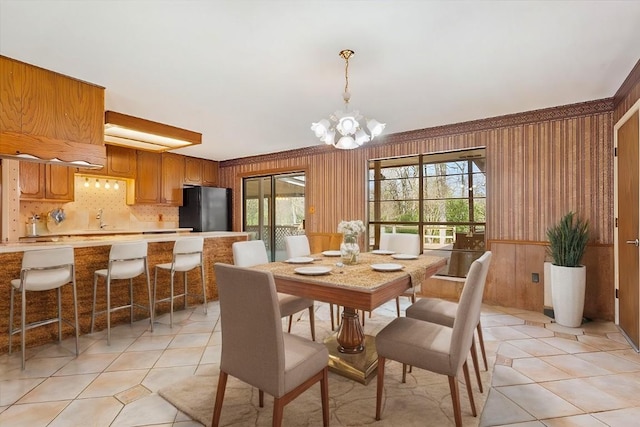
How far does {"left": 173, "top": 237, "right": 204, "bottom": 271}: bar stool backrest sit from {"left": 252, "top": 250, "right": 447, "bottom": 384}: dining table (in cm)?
152

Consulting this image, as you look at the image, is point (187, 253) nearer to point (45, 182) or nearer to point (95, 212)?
point (45, 182)

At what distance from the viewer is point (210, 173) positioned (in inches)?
271

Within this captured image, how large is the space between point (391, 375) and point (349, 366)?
0.32 m

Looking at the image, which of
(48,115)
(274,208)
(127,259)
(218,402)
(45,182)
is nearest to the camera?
(218,402)

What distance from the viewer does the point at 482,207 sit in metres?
4.33

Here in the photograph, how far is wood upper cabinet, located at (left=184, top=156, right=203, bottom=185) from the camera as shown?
21.0ft

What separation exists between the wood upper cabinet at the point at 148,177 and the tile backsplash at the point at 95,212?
0.38m

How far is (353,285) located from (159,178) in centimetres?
532

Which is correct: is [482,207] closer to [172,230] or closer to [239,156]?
[239,156]

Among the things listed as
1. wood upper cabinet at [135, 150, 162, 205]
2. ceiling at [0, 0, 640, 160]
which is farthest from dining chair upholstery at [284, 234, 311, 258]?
wood upper cabinet at [135, 150, 162, 205]

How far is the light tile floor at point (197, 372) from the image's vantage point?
187 centimetres

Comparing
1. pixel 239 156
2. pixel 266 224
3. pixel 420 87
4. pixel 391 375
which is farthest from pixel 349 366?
pixel 239 156

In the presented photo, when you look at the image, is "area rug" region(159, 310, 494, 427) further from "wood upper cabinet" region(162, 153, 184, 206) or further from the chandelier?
"wood upper cabinet" region(162, 153, 184, 206)

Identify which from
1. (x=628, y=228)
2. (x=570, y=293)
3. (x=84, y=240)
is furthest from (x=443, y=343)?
(x=84, y=240)
